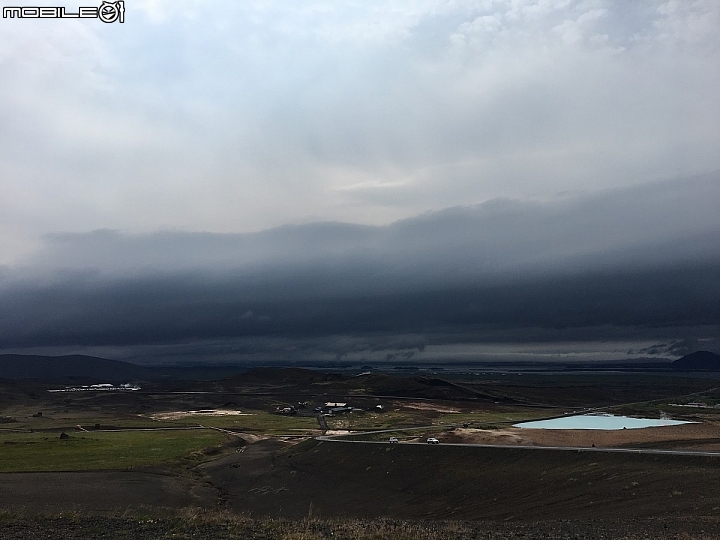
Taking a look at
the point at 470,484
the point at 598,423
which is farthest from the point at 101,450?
the point at 598,423

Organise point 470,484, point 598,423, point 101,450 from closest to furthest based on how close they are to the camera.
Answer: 1. point 470,484
2. point 101,450
3. point 598,423

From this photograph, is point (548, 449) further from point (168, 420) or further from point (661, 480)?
point (168, 420)

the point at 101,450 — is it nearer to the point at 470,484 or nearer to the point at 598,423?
the point at 470,484

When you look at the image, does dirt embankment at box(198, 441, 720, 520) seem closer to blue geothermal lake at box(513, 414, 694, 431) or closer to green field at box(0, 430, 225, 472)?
green field at box(0, 430, 225, 472)

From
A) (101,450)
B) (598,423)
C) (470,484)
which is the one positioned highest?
(470,484)

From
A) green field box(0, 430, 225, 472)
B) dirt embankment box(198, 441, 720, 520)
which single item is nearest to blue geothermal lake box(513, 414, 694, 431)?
dirt embankment box(198, 441, 720, 520)
